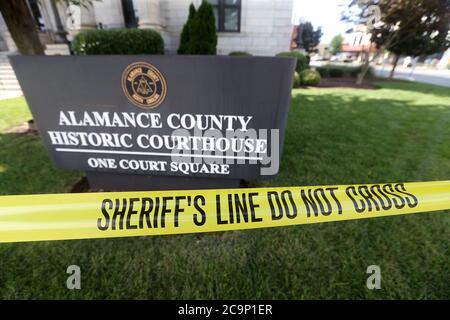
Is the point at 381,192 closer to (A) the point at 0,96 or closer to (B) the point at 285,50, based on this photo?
(A) the point at 0,96

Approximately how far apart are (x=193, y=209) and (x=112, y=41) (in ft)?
31.1

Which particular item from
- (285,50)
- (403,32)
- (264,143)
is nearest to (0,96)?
(264,143)

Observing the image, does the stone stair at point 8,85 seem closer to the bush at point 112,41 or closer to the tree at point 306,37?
the bush at point 112,41

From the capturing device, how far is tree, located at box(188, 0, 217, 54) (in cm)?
877

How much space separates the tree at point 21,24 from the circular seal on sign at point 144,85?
3.19 meters

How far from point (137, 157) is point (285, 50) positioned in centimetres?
1212

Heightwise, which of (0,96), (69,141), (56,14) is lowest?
(0,96)

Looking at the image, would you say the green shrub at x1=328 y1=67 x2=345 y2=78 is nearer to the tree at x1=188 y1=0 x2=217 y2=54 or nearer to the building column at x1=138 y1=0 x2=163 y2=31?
the tree at x1=188 y1=0 x2=217 y2=54

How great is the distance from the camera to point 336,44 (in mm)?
72688

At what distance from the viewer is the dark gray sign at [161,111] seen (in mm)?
1848

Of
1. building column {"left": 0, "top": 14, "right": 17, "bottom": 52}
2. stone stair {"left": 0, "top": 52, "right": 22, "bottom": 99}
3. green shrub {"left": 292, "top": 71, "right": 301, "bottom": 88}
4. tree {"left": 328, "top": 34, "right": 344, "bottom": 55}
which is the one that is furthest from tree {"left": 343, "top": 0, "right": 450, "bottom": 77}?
tree {"left": 328, "top": 34, "right": 344, "bottom": 55}

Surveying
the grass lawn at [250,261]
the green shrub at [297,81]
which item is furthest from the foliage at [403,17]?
the grass lawn at [250,261]

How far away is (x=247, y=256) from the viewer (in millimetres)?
2025

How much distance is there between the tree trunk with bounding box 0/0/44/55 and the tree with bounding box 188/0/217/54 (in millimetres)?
6005
